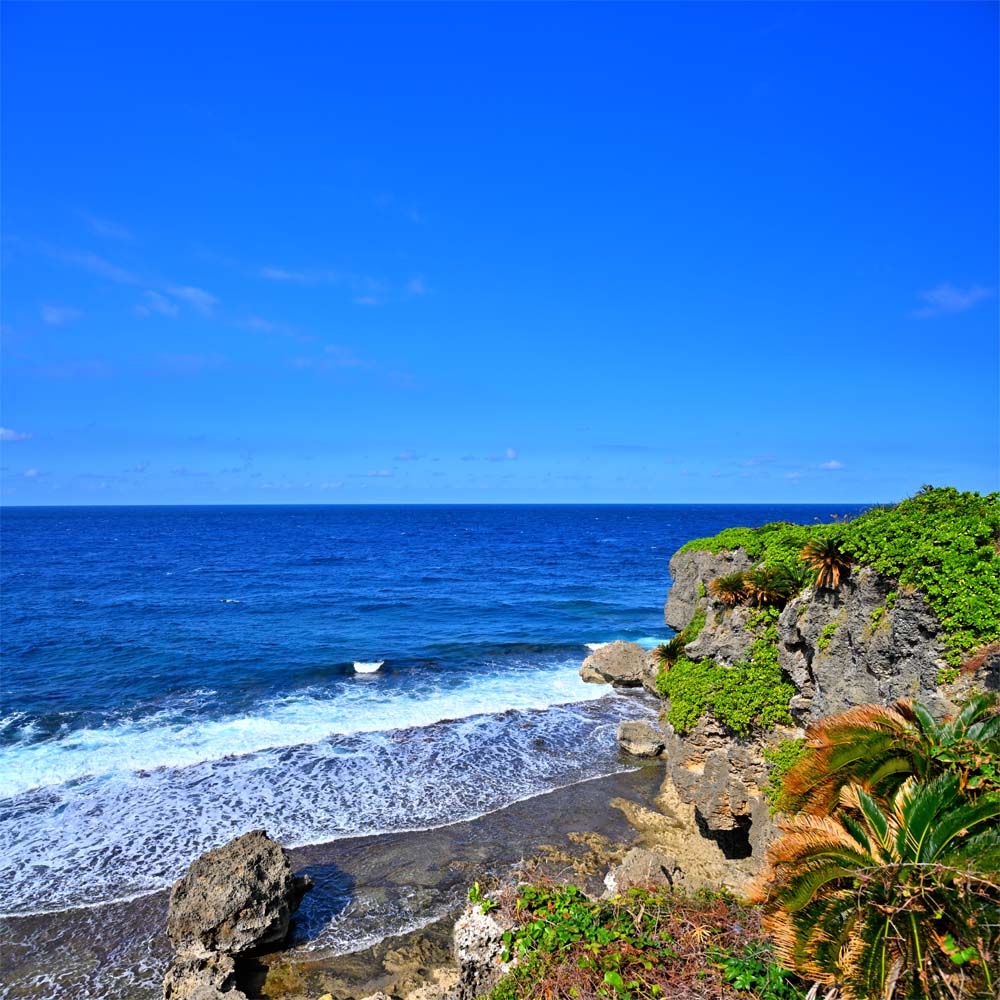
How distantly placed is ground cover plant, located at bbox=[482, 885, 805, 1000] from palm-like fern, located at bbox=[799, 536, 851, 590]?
6440 millimetres

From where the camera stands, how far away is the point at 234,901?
1346 cm

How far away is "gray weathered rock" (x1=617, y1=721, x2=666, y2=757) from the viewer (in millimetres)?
24077

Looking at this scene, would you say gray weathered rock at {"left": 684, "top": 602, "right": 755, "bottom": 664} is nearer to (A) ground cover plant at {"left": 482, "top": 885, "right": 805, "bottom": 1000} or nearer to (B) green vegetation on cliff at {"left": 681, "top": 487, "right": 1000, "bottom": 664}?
(B) green vegetation on cliff at {"left": 681, "top": 487, "right": 1000, "bottom": 664}

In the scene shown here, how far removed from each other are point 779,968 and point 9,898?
59.0ft

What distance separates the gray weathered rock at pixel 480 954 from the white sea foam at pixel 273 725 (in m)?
17.0

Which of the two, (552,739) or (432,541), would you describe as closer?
(552,739)

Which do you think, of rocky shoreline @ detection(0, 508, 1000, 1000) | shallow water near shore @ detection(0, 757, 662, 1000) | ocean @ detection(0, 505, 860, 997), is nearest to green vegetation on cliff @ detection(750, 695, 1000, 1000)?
rocky shoreline @ detection(0, 508, 1000, 1000)

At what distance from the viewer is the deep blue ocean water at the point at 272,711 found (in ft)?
61.4

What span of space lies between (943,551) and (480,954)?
1039 centimetres

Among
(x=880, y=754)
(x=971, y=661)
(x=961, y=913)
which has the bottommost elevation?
(x=961, y=913)

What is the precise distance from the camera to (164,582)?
62.5 metres

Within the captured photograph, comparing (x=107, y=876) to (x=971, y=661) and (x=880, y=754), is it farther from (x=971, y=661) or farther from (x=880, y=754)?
(x=971, y=661)

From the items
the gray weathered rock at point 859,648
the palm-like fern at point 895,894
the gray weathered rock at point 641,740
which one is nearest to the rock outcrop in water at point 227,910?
the palm-like fern at point 895,894

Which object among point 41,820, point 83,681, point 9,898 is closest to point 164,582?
point 83,681
